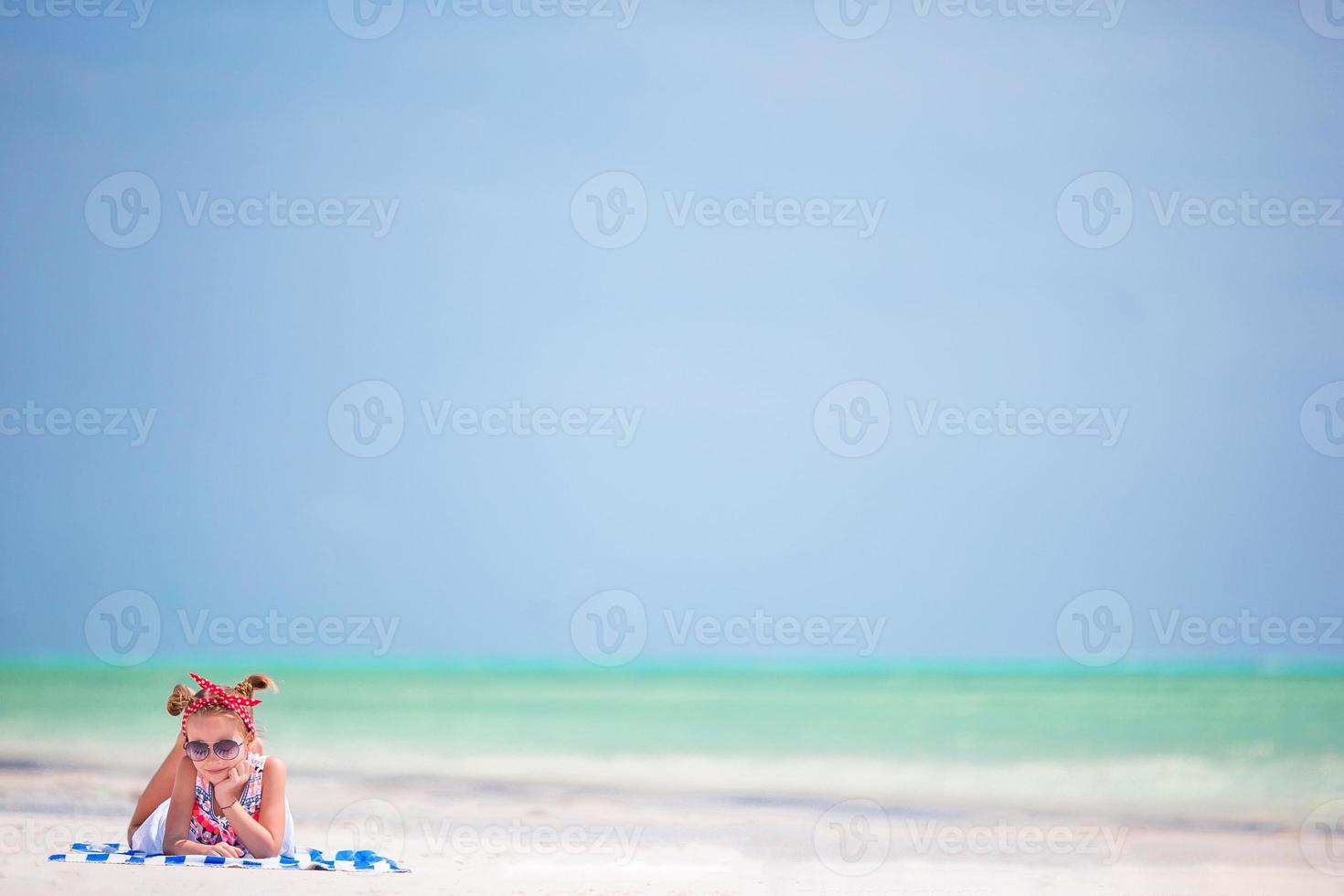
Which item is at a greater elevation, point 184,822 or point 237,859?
point 184,822

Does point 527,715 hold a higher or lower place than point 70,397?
lower

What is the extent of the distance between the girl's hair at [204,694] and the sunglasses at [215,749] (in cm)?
8

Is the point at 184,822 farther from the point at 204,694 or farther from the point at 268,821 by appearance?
the point at 204,694

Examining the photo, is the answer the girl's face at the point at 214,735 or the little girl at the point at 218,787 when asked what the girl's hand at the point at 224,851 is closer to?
the little girl at the point at 218,787

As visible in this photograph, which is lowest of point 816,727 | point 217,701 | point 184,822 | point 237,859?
point 237,859

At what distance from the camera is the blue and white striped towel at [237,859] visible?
11.9 ft

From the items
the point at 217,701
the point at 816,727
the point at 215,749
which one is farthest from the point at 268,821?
the point at 816,727

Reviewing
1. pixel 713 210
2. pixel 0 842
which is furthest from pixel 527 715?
pixel 0 842

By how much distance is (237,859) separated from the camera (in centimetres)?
362

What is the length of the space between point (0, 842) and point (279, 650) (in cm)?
635

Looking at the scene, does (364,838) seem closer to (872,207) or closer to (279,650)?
(872,207)

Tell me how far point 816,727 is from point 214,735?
420cm

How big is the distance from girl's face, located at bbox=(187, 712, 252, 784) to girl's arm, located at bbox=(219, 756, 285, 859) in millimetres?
103

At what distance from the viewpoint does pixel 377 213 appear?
832 centimetres
